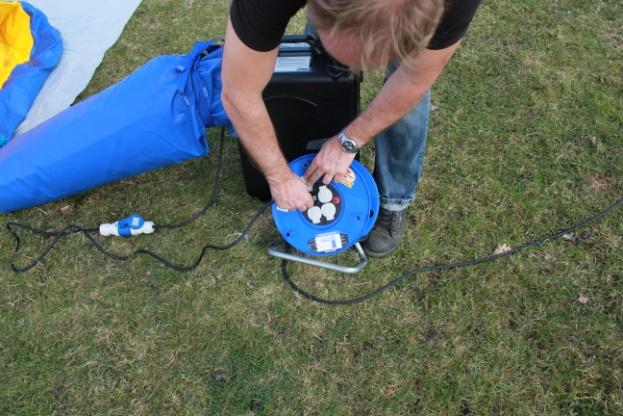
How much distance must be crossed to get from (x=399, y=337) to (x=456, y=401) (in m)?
0.27

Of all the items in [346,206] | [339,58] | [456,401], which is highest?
[339,58]

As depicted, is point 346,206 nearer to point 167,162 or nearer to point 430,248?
point 430,248

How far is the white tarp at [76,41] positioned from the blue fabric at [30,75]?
0.04 metres

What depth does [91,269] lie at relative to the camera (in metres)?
2.00

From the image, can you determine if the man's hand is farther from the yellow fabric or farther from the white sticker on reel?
the yellow fabric

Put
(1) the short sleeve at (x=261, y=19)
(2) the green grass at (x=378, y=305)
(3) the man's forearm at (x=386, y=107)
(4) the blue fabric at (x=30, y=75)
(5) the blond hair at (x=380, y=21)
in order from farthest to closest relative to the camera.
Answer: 1. (4) the blue fabric at (x=30, y=75)
2. (2) the green grass at (x=378, y=305)
3. (3) the man's forearm at (x=386, y=107)
4. (1) the short sleeve at (x=261, y=19)
5. (5) the blond hair at (x=380, y=21)

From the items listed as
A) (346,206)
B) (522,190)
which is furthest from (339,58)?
(522,190)

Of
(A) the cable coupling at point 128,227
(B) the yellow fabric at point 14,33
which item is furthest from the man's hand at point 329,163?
(B) the yellow fabric at point 14,33

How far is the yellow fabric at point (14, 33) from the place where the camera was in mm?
2596

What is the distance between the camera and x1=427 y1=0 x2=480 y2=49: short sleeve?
1.15 meters

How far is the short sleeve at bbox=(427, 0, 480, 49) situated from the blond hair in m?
0.22

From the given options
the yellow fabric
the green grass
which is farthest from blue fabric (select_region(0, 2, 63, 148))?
the green grass

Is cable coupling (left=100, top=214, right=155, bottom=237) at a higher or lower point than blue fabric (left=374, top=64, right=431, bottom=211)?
lower

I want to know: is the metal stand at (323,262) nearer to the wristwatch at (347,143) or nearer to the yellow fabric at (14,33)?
the wristwatch at (347,143)
